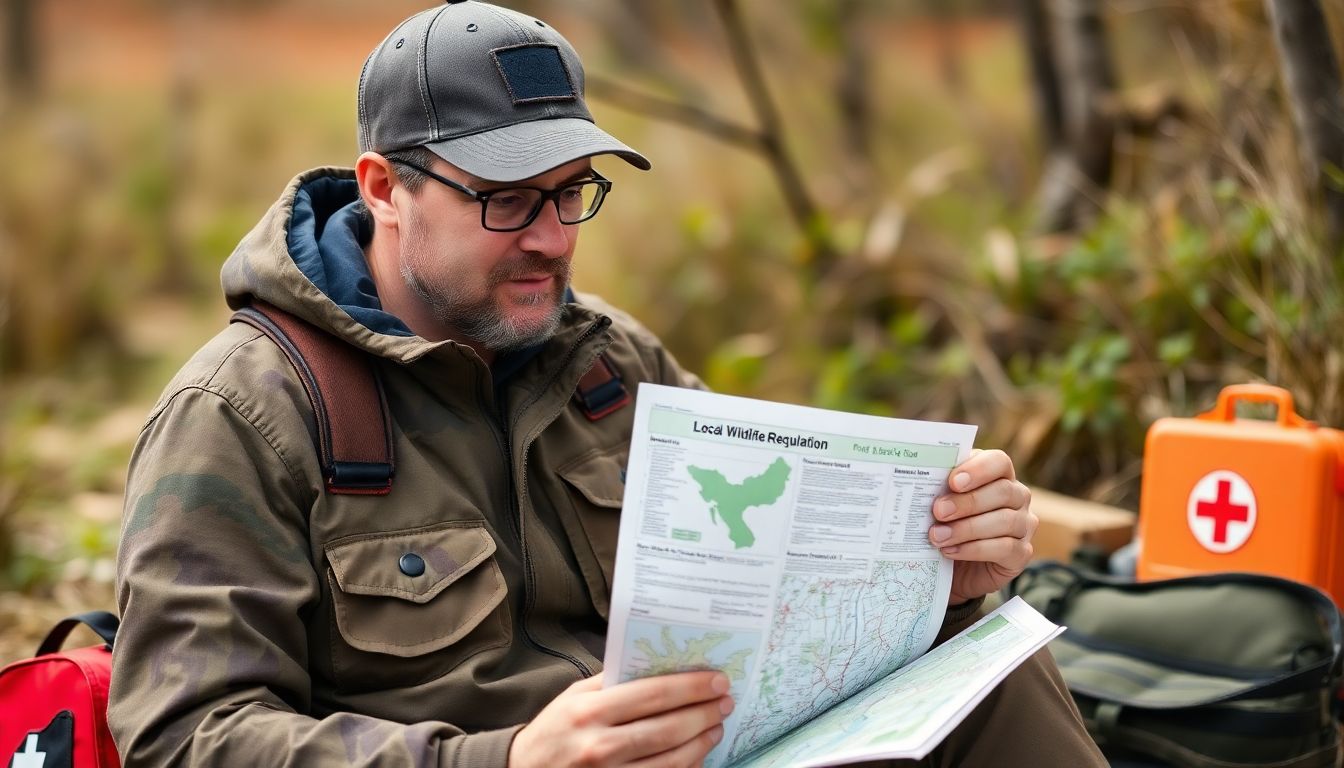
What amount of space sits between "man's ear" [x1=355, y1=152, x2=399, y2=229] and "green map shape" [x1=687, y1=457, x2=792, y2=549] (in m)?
0.82

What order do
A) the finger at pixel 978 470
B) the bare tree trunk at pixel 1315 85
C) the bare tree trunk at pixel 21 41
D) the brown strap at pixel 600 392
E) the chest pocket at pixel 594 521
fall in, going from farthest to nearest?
the bare tree trunk at pixel 21 41 < the bare tree trunk at pixel 1315 85 < the brown strap at pixel 600 392 < the chest pocket at pixel 594 521 < the finger at pixel 978 470

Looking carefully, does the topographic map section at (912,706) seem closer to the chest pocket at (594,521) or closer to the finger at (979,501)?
the finger at (979,501)

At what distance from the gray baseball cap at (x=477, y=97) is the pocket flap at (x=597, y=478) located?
467 mm

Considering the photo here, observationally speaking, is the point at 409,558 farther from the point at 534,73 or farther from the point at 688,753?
the point at 534,73

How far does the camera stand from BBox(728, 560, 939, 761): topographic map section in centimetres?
158

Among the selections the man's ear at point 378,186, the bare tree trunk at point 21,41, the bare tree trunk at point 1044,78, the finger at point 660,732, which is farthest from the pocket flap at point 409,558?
the bare tree trunk at point 21,41

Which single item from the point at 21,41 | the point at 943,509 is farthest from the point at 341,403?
the point at 21,41

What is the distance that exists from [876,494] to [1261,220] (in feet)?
7.20

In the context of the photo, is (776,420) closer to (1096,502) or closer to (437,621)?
(437,621)

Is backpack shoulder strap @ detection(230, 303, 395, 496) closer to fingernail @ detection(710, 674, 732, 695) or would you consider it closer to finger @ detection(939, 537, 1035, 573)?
fingernail @ detection(710, 674, 732, 695)

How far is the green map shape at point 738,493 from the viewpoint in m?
1.47

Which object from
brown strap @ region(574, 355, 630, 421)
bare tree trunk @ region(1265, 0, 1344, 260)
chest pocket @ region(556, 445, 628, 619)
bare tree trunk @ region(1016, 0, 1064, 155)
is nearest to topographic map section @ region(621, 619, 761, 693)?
chest pocket @ region(556, 445, 628, 619)

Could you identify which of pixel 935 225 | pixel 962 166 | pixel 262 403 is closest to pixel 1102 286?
pixel 962 166

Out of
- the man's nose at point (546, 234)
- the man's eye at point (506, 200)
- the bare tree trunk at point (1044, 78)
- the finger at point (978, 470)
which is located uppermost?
the bare tree trunk at point (1044, 78)
